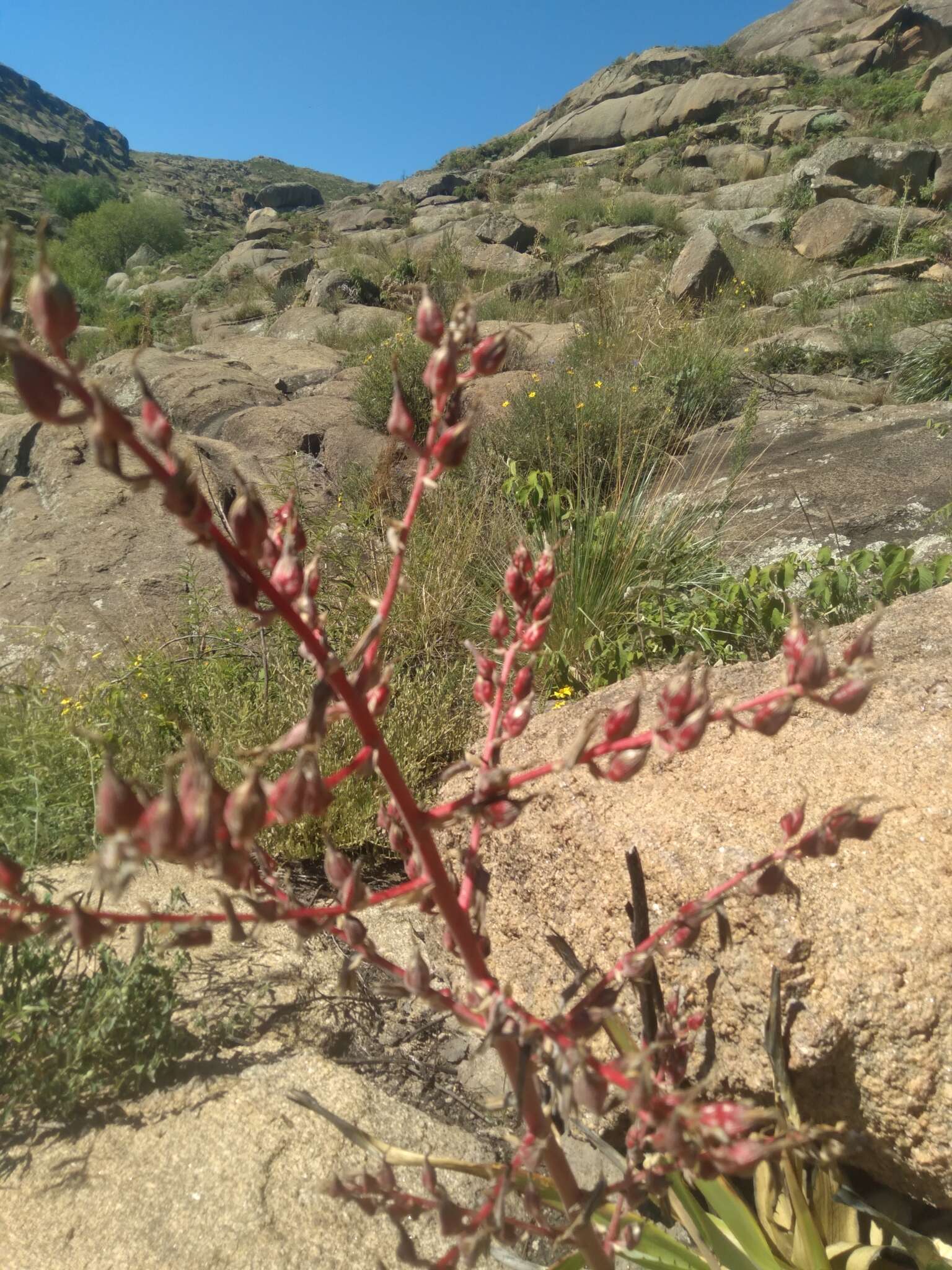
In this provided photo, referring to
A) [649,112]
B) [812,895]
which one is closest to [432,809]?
[812,895]

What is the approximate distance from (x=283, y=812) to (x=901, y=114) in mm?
32151

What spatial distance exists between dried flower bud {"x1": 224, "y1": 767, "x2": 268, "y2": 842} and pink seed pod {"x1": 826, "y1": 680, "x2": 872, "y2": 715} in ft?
1.44

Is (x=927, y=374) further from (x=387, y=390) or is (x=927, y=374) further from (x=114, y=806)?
(x=114, y=806)

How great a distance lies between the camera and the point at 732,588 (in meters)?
3.59

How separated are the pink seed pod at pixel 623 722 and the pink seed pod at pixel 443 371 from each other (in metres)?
0.30

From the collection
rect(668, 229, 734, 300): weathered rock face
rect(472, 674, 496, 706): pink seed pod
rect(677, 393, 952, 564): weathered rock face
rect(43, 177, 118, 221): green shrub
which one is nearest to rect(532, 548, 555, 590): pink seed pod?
rect(472, 674, 496, 706): pink seed pod

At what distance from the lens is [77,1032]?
5.28 ft

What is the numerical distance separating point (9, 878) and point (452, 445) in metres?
0.50

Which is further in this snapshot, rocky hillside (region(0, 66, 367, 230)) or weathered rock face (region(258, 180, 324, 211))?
weathered rock face (region(258, 180, 324, 211))

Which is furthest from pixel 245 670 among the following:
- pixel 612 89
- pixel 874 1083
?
pixel 612 89

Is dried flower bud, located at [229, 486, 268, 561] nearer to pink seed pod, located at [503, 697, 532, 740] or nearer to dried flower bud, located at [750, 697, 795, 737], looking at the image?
pink seed pod, located at [503, 697, 532, 740]

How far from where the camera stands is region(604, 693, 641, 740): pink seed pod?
677mm

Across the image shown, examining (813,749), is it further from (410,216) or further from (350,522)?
(410,216)

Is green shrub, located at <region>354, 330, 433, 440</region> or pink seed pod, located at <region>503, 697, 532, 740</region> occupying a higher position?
green shrub, located at <region>354, 330, 433, 440</region>
